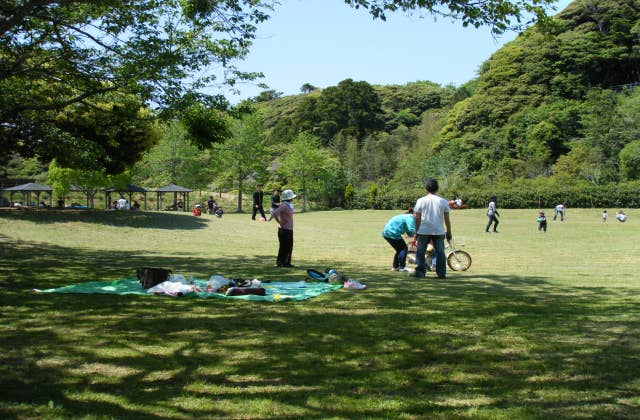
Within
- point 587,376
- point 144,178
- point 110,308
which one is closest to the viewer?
point 587,376

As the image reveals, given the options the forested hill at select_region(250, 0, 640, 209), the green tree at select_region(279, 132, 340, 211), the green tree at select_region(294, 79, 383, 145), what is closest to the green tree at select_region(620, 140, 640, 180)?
the forested hill at select_region(250, 0, 640, 209)

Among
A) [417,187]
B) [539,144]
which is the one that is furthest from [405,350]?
[539,144]

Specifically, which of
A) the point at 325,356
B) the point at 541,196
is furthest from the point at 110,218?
the point at 541,196

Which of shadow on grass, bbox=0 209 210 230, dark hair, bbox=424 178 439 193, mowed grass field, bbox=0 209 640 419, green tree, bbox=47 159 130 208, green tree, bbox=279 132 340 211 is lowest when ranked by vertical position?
mowed grass field, bbox=0 209 640 419

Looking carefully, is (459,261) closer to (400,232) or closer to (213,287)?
(400,232)

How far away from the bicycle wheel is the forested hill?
42440 millimetres

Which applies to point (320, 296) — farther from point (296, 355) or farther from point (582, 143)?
point (582, 143)

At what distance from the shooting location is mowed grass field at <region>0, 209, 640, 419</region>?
3.98 metres

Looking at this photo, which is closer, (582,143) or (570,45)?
(582,143)

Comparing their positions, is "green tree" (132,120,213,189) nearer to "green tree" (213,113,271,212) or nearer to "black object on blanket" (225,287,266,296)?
"green tree" (213,113,271,212)

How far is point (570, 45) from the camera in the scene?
71.9 meters

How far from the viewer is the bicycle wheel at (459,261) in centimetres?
1312

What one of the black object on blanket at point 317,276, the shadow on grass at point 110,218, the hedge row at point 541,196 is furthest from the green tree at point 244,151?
the black object on blanket at point 317,276

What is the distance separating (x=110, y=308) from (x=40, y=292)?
1793 millimetres
